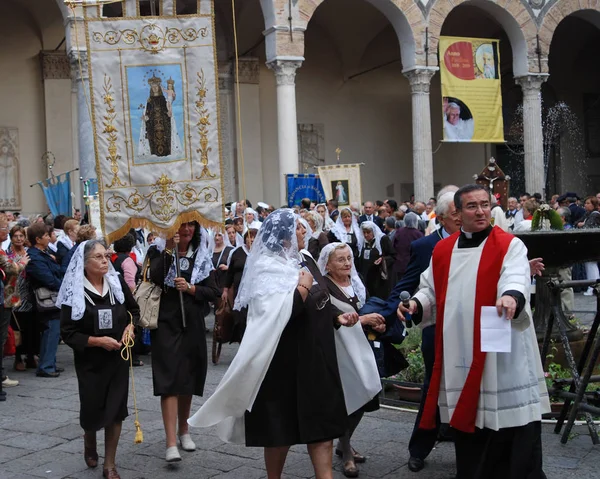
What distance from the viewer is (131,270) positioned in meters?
9.18

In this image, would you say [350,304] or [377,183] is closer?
[350,304]

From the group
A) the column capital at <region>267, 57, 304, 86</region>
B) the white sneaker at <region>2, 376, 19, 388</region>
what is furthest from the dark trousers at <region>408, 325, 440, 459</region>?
the column capital at <region>267, 57, 304, 86</region>

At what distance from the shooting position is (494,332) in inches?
155

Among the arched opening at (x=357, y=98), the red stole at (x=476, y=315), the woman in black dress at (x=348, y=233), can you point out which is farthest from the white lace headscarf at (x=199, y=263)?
the arched opening at (x=357, y=98)

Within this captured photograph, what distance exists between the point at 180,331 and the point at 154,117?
5.00 ft

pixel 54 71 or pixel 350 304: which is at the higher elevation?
pixel 54 71

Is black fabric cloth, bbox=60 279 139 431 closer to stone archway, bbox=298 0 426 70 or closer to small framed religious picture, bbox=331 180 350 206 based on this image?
small framed religious picture, bbox=331 180 350 206

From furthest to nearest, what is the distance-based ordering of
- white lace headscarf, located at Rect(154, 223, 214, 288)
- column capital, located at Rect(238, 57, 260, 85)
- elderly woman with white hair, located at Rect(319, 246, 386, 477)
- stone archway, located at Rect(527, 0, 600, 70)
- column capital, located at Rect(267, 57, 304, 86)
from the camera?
column capital, located at Rect(238, 57, 260, 85), stone archway, located at Rect(527, 0, 600, 70), column capital, located at Rect(267, 57, 304, 86), white lace headscarf, located at Rect(154, 223, 214, 288), elderly woman with white hair, located at Rect(319, 246, 386, 477)

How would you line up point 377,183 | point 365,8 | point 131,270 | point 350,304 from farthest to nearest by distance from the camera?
point 377,183
point 365,8
point 131,270
point 350,304

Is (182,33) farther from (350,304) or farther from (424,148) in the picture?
(424,148)

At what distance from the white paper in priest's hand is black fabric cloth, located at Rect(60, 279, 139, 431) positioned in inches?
98.0

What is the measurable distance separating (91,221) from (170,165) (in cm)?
726

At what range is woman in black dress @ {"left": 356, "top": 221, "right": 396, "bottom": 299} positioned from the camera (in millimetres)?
12070

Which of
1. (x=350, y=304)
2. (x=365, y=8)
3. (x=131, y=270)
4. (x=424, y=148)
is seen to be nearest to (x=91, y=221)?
(x=131, y=270)
